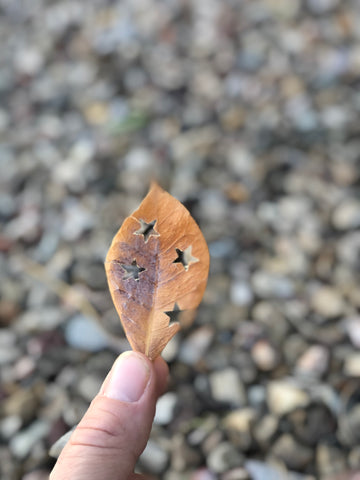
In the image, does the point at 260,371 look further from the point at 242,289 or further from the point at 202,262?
the point at 202,262

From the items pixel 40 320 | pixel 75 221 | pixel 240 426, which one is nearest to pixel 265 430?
pixel 240 426

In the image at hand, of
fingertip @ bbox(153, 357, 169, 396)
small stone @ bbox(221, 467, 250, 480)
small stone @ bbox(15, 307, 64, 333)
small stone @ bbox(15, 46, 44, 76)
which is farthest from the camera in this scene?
small stone @ bbox(15, 46, 44, 76)

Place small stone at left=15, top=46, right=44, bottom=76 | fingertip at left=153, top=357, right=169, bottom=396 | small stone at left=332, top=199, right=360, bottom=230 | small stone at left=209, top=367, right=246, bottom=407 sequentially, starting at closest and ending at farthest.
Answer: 1. fingertip at left=153, top=357, right=169, bottom=396
2. small stone at left=209, top=367, right=246, bottom=407
3. small stone at left=332, top=199, right=360, bottom=230
4. small stone at left=15, top=46, right=44, bottom=76

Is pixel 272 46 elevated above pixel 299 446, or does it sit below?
above


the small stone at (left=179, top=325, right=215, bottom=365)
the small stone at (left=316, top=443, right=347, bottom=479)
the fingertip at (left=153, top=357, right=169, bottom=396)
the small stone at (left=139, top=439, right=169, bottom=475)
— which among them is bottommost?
the small stone at (left=316, top=443, right=347, bottom=479)

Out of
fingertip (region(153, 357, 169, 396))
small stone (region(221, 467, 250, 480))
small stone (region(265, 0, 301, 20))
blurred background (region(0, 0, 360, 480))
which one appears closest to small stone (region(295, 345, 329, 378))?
blurred background (region(0, 0, 360, 480))

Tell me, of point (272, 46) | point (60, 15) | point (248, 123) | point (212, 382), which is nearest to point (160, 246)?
point (212, 382)

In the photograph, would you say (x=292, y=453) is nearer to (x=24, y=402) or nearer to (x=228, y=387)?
(x=228, y=387)

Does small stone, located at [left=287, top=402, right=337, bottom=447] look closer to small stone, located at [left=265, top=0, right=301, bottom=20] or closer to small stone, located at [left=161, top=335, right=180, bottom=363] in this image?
small stone, located at [left=161, top=335, right=180, bottom=363]
